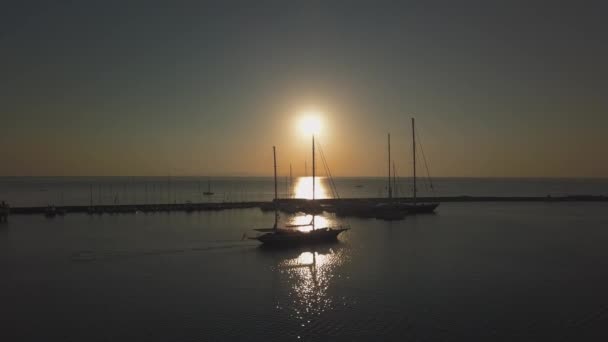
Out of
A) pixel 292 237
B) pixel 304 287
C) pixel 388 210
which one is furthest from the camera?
pixel 388 210

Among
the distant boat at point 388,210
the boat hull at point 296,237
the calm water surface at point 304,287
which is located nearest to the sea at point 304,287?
the calm water surface at point 304,287

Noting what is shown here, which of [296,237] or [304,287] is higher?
[296,237]

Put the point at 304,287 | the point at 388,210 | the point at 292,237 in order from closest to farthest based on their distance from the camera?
the point at 304,287
the point at 292,237
the point at 388,210

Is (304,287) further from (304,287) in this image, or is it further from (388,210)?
(388,210)

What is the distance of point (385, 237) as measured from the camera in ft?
158

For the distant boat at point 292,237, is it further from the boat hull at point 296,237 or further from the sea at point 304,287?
the sea at point 304,287

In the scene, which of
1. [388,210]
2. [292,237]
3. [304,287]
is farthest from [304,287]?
[388,210]

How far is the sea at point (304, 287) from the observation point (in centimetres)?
1941

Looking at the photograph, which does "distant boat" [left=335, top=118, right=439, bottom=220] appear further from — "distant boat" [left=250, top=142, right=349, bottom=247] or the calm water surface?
"distant boat" [left=250, top=142, right=349, bottom=247]

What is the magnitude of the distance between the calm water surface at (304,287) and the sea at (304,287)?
0.11 metres

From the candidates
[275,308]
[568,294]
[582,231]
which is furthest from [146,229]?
[582,231]

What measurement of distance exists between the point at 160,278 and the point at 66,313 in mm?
7524

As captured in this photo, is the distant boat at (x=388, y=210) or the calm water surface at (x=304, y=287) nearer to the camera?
the calm water surface at (x=304, y=287)

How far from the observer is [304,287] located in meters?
26.3
